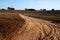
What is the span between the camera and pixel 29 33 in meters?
20.3

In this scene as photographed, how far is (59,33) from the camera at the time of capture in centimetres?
2264

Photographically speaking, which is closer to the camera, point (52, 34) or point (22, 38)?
point (22, 38)

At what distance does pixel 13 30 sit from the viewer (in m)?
19.9

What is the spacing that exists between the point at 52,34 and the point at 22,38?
4.66 m

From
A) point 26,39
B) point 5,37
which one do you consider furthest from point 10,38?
point 26,39

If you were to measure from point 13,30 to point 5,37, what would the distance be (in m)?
2.07

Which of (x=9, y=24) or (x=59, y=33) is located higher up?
(x=9, y=24)

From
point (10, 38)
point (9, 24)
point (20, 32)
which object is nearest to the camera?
point (10, 38)

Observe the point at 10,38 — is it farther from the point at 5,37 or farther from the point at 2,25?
the point at 2,25

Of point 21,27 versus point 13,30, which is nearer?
point 13,30

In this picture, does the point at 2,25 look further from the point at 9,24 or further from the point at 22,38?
the point at 22,38

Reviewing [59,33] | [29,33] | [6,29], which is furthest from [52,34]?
[6,29]

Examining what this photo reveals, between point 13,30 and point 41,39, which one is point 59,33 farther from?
point 13,30

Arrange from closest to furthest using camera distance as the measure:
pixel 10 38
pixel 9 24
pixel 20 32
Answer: pixel 10 38
pixel 20 32
pixel 9 24
